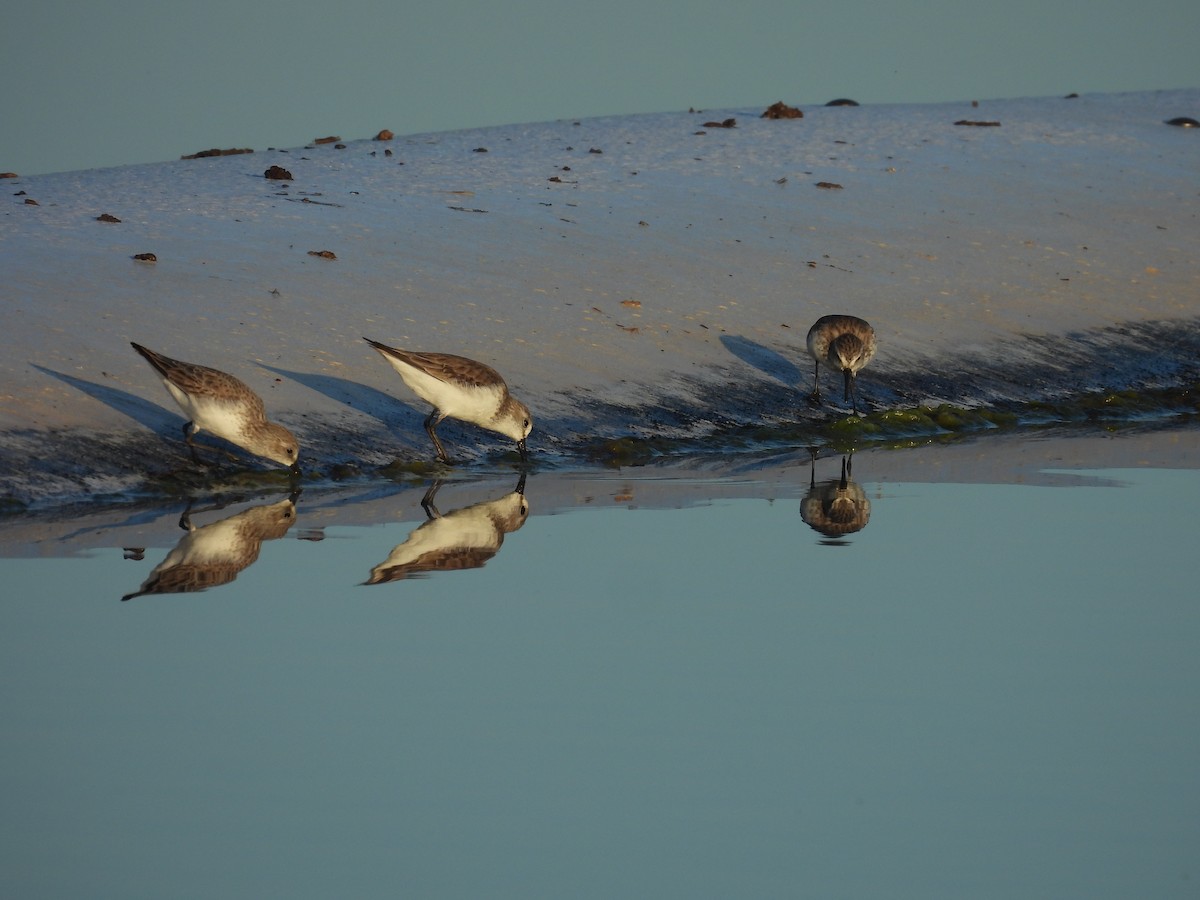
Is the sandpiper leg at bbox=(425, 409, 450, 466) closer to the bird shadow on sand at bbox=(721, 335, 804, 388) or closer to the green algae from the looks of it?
the green algae

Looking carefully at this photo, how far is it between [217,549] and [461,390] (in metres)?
2.65

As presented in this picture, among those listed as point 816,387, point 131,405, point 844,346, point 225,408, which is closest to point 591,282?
point 816,387

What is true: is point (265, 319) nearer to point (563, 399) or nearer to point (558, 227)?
point (563, 399)

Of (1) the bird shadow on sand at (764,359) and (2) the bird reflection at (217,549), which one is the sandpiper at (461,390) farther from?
(1) the bird shadow on sand at (764,359)

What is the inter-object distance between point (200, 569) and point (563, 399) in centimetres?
459

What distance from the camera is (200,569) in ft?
31.4

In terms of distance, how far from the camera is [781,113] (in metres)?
23.6

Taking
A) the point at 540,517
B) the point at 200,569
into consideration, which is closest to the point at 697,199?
the point at 540,517

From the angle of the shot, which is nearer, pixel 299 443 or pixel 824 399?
pixel 299 443

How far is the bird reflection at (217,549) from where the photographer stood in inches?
366

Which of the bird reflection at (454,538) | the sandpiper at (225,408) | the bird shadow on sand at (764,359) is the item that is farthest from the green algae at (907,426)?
the sandpiper at (225,408)

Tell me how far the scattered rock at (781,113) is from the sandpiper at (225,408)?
13187mm

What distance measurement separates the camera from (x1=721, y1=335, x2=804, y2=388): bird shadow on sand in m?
15.0

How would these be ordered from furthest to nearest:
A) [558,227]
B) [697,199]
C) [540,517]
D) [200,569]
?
[697,199], [558,227], [540,517], [200,569]
